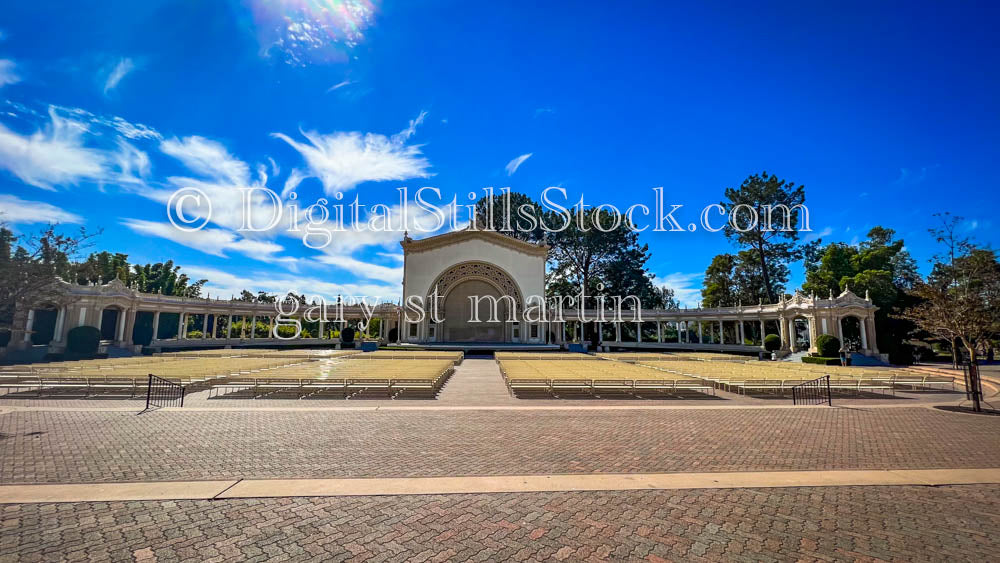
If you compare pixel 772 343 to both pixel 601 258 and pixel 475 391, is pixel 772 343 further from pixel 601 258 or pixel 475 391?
pixel 475 391

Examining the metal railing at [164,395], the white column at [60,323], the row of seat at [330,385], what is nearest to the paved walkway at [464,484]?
the metal railing at [164,395]

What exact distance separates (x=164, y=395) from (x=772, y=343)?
1795 inches

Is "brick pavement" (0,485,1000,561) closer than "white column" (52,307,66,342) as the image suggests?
Yes

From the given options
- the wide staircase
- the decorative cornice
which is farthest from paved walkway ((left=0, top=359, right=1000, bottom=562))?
the decorative cornice

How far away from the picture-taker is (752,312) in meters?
45.6

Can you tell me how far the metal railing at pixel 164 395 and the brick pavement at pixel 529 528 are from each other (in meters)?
8.26

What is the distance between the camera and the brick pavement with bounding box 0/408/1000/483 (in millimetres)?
6316

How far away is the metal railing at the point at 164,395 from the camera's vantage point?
11.9 meters

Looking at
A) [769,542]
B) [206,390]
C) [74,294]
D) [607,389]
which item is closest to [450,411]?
[607,389]

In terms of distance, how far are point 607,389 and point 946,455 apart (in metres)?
8.59

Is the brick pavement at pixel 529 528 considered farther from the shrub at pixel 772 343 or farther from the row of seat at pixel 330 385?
the shrub at pixel 772 343

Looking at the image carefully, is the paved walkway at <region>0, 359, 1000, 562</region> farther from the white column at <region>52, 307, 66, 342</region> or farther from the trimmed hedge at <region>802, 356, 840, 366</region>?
the white column at <region>52, 307, 66, 342</region>

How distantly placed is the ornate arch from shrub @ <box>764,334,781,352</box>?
27.2m

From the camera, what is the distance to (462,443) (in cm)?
780
